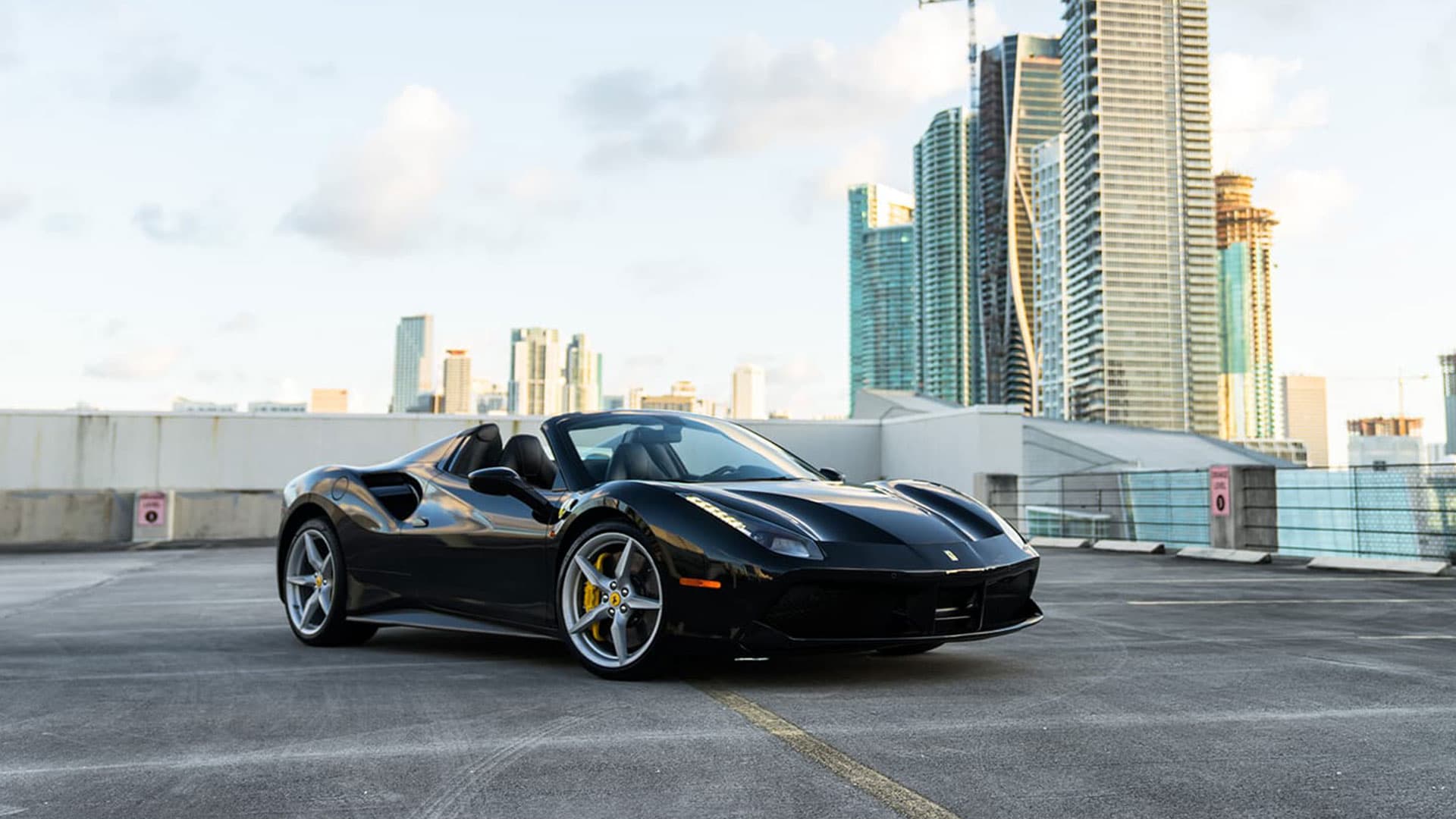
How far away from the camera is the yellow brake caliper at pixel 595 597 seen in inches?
197

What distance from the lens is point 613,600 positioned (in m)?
4.89

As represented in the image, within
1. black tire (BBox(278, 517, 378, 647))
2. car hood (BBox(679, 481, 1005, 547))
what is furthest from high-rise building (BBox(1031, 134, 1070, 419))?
car hood (BBox(679, 481, 1005, 547))

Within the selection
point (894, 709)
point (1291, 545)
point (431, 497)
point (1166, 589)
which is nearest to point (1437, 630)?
point (1166, 589)

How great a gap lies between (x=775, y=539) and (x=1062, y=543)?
1557 centimetres

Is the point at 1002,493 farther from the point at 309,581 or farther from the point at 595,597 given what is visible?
the point at 595,597

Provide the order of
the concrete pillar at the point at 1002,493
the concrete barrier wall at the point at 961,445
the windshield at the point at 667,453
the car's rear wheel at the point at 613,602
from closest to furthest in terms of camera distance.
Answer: the car's rear wheel at the point at 613,602 < the windshield at the point at 667,453 < the concrete pillar at the point at 1002,493 < the concrete barrier wall at the point at 961,445

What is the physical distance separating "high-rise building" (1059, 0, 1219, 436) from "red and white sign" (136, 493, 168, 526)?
154m

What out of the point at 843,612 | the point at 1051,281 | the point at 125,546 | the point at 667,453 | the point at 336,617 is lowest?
the point at 125,546

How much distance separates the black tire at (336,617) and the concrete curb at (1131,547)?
12581mm

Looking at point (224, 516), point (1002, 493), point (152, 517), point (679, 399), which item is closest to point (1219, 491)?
point (1002, 493)

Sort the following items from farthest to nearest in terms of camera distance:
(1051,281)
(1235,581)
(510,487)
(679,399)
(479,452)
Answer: (1051,281) < (679,399) < (1235,581) < (479,452) < (510,487)

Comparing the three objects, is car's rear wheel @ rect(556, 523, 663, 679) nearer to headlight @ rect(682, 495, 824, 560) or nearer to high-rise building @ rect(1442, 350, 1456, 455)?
headlight @ rect(682, 495, 824, 560)

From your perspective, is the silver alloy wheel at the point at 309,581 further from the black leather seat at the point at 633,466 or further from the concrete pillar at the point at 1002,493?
the concrete pillar at the point at 1002,493

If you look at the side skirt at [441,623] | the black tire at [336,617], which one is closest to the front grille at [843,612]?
the side skirt at [441,623]
